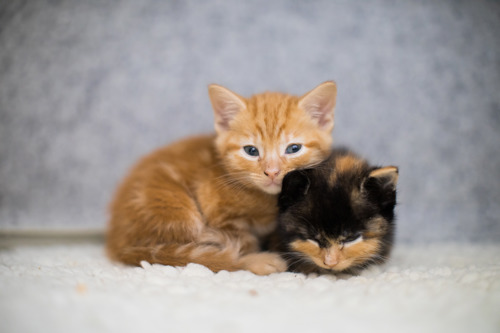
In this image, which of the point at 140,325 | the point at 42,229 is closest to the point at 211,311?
the point at 140,325

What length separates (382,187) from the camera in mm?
1381

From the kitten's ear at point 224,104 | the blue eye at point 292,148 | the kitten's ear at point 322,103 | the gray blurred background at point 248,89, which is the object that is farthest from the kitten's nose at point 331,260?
the gray blurred background at point 248,89

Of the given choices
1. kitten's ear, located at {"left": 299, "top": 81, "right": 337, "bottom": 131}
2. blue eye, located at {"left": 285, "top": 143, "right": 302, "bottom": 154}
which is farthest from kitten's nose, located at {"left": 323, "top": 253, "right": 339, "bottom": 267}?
kitten's ear, located at {"left": 299, "top": 81, "right": 337, "bottom": 131}

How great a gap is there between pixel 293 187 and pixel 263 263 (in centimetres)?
31

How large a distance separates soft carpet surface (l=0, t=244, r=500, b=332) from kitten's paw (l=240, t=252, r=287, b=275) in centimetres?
5

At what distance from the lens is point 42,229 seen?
7.37 ft

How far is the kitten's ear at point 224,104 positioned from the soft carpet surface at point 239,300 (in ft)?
2.22

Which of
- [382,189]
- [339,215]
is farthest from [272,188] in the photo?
[382,189]

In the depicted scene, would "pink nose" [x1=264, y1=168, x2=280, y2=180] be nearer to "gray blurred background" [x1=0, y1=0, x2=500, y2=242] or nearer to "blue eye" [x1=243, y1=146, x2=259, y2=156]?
"blue eye" [x1=243, y1=146, x2=259, y2=156]

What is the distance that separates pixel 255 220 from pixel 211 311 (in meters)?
0.70

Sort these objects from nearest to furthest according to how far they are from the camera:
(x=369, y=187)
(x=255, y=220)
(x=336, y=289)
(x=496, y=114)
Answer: (x=336, y=289), (x=369, y=187), (x=255, y=220), (x=496, y=114)

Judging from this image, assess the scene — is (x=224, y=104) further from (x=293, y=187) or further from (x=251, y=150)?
(x=293, y=187)

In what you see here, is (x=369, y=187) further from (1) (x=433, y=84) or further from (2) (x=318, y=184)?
(1) (x=433, y=84)

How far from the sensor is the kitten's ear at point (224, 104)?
5.62 feet
